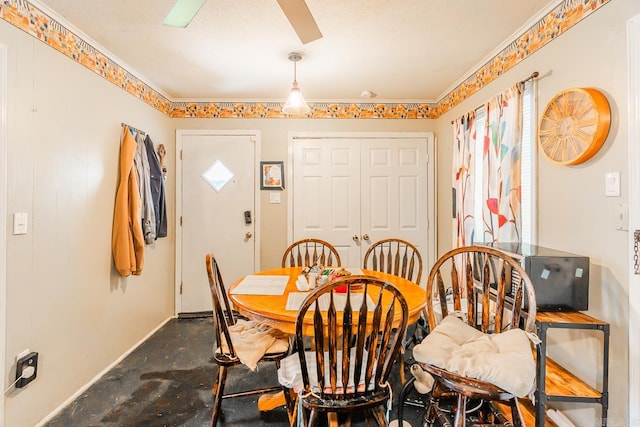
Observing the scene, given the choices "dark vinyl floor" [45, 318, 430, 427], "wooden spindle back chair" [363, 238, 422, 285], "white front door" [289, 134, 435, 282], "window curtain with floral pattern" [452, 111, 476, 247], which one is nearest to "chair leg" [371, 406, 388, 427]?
"dark vinyl floor" [45, 318, 430, 427]

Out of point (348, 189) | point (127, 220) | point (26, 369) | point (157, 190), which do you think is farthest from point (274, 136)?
point (26, 369)

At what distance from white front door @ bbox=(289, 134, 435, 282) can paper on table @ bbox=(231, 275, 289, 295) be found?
4.41 feet

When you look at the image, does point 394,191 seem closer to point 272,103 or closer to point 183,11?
point 272,103

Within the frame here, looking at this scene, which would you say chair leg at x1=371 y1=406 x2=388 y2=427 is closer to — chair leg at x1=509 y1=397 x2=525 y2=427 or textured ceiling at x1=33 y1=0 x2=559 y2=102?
chair leg at x1=509 y1=397 x2=525 y2=427

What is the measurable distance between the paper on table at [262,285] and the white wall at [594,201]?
5.24ft

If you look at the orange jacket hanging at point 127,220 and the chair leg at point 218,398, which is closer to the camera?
the chair leg at point 218,398

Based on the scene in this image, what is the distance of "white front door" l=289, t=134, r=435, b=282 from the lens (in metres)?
3.53

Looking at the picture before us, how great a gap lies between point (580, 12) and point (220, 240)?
10.9 ft

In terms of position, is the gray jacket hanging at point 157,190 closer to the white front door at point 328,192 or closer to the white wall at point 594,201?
the white front door at point 328,192

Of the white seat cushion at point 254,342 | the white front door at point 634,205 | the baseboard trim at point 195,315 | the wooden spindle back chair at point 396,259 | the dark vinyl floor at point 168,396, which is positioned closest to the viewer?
the white front door at point 634,205

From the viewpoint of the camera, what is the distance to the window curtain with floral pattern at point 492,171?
6.87ft

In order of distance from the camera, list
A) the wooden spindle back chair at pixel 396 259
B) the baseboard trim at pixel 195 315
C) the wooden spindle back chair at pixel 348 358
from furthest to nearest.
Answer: the baseboard trim at pixel 195 315 → the wooden spindle back chair at pixel 396 259 → the wooden spindle back chair at pixel 348 358

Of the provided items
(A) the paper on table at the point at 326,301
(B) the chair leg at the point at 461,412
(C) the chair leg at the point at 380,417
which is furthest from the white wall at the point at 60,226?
(B) the chair leg at the point at 461,412

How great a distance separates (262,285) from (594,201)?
6.08 feet
